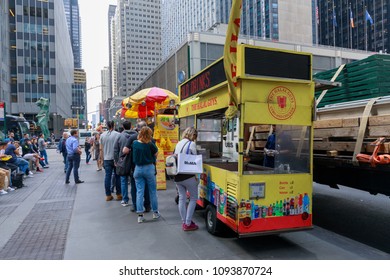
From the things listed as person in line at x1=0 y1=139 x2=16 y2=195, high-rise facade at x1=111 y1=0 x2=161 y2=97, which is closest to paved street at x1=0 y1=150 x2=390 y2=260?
person in line at x1=0 y1=139 x2=16 y2=195

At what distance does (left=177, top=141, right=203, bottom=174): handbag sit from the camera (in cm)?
475

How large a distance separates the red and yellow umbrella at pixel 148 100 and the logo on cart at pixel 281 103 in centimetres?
555

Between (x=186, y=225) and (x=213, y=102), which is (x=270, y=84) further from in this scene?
(x=186, y=225)

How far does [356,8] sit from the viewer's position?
83562mm

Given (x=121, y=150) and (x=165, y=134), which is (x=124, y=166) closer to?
(x=121, y=150)

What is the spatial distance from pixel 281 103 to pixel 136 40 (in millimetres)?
149948

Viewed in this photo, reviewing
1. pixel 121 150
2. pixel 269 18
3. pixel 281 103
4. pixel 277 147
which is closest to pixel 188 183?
pixel 277 147

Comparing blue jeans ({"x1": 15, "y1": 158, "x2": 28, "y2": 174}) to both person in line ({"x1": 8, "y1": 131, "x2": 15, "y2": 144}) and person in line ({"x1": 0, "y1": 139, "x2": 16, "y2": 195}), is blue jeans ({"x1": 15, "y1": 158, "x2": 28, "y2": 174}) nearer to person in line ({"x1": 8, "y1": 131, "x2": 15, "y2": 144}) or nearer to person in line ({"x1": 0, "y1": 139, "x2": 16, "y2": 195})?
person in line ({"x1": 8, "y1": 131, "x2": 15, "y2": 144})

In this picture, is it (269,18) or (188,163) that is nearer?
(188,163)

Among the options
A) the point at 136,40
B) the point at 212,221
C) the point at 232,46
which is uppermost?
the point at 136,40

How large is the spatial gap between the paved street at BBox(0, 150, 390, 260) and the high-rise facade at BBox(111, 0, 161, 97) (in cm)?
12714

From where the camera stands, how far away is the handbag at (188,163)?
15.6 ft

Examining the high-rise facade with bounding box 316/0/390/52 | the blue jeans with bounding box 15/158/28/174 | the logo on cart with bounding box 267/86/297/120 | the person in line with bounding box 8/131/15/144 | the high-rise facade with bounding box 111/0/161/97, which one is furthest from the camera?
the high-rise facade with bounding box 111/0/161/97

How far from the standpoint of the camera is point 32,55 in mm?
53312
